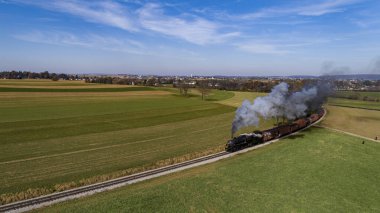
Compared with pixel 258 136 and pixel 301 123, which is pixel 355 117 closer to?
pixel 301 123

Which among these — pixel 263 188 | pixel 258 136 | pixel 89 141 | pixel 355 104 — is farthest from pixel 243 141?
pixel 355 104

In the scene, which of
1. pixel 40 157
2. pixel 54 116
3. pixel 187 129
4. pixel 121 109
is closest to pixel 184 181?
pixel 40 157

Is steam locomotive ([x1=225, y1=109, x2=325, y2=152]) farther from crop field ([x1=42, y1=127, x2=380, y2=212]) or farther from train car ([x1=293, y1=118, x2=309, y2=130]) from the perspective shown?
crop field ([x1=42, y1=127, x2=380, y2=212])

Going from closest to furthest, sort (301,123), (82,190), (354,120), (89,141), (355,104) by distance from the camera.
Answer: (82,190)
(89,141)
(301,123)
(354,120)
(355,104)

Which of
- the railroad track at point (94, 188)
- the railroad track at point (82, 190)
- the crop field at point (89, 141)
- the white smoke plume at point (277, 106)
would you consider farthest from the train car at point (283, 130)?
the railroad track at point (82, 190)

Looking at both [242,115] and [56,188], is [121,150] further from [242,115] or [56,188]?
[242,115]
